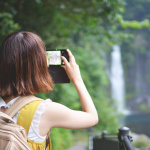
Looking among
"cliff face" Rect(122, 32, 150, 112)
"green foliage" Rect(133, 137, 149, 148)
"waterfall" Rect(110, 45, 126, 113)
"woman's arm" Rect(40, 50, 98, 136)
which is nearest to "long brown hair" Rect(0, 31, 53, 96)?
"woman's arm" Rect(40, 50, 98, 136)

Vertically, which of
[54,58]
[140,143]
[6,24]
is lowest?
[140,143]

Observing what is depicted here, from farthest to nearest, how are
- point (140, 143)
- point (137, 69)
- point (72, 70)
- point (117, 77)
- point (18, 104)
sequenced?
point (137, 69), point (117, 77), point (140, 143), point (72, 70), point (18, 104)

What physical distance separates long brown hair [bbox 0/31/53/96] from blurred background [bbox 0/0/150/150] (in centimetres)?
415

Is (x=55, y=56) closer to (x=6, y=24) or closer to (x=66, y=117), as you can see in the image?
(x=66, y=117)

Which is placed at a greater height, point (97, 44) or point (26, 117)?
point (26, 117)

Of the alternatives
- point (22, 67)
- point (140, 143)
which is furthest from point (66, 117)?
point (140, 143)

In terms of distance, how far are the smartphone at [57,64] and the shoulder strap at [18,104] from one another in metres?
0.23

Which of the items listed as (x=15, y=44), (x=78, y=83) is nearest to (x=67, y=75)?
(x=78, y=83)

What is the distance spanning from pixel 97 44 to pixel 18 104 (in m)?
17.9

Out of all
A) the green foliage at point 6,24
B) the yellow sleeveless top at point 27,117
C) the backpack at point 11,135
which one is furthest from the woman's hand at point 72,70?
the green foliage at point 6,24

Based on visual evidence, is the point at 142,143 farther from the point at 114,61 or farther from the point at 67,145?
the point at 114,61

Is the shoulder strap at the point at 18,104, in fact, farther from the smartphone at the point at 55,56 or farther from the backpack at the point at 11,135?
the smartphone at the point at 55,56

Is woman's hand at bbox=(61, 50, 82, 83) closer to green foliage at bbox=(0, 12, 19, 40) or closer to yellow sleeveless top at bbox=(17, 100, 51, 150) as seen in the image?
yellow sleeveless top at bbox=(17, 100, 51, 150)

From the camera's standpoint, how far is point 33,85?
1.18 metres
